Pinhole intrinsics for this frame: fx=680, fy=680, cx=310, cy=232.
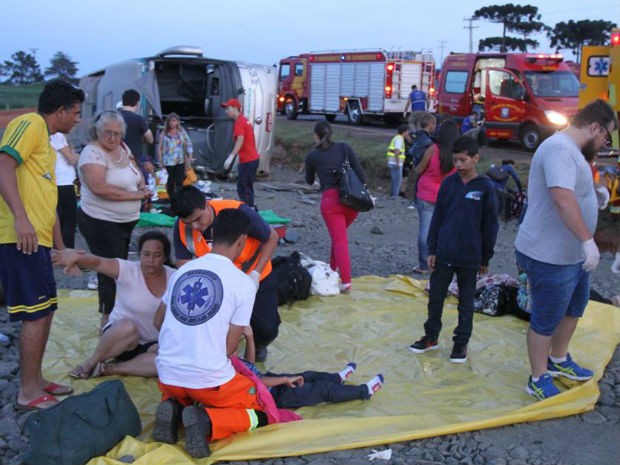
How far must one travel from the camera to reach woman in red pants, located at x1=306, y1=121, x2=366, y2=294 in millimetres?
6488

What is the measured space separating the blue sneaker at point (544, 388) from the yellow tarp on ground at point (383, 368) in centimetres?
7

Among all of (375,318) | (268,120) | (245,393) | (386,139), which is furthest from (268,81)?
(245,393)

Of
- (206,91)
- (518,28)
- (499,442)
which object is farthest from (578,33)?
(499,442)

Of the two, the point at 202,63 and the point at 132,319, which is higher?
the point at 202,63

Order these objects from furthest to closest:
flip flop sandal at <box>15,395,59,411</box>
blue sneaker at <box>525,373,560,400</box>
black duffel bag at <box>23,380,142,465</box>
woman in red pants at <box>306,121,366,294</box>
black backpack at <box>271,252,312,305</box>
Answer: woman in red pants at <box>306,121,366,294</box>
black backpack at <box>271,252,312,305</box>
blue sneaker at <box>525,373,560,400</box>
flip flop sandal at <box>15,395,59,411</box>
black duffel bag at <box>23,380,142,465</box>

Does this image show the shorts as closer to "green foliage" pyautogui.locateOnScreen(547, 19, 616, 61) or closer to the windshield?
the windshield

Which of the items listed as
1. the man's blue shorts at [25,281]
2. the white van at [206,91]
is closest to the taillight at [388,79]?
the white van at [206,91]

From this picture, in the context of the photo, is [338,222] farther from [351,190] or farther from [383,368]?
[383,368]

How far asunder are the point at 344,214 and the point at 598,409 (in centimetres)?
300

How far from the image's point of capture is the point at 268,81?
15.3 meters

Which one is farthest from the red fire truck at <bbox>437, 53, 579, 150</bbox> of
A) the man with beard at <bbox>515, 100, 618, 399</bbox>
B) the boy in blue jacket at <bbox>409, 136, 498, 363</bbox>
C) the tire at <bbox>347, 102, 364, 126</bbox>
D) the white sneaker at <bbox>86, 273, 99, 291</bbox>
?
the man with beard at <bbox>515, 100, 618, 399</bbox>

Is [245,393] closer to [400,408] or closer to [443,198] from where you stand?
[400,408]

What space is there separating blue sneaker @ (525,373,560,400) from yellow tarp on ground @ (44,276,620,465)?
73 millimetres

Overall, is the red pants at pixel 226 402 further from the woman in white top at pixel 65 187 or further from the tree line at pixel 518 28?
the tree line at pixel 518 28
